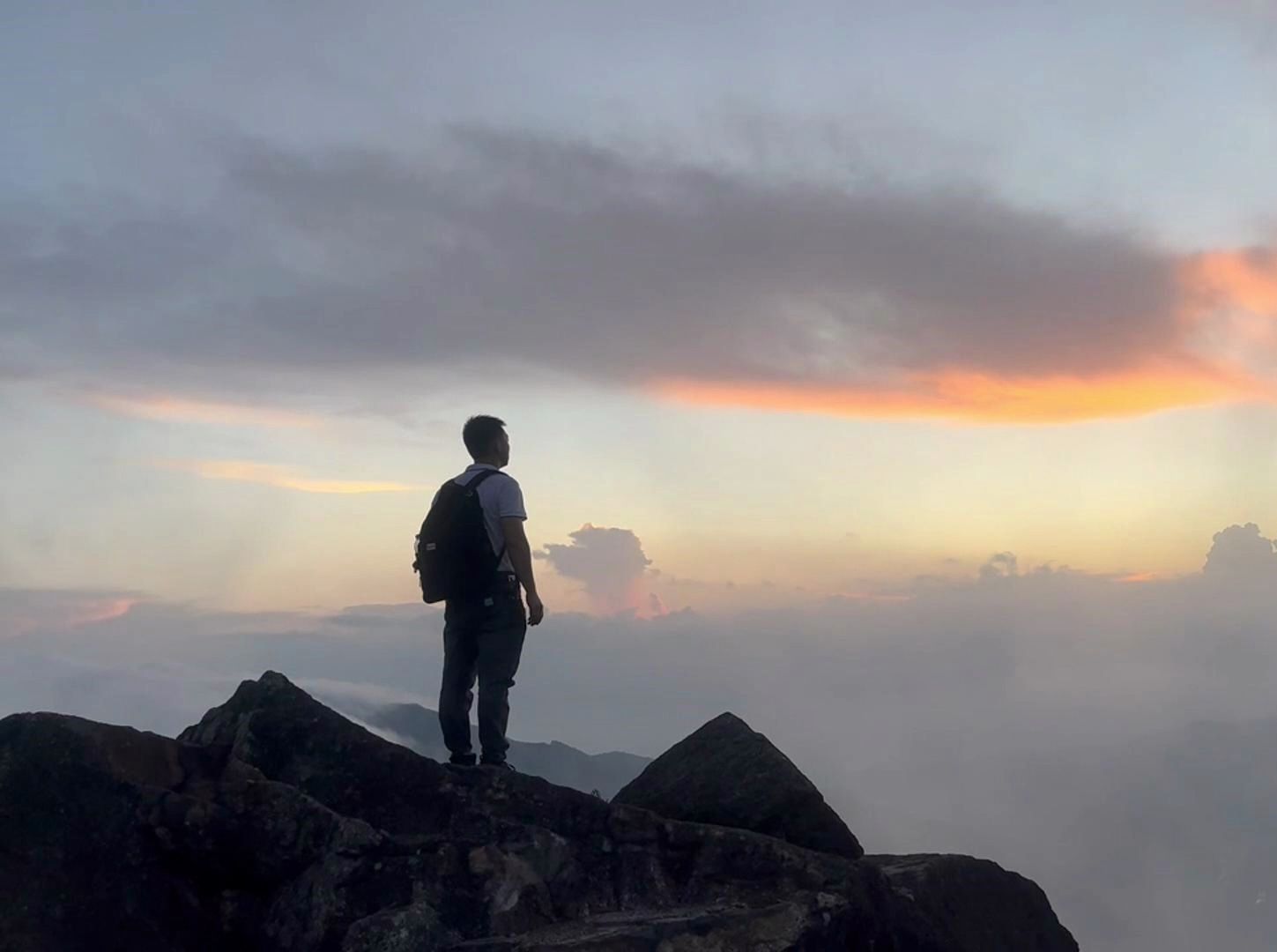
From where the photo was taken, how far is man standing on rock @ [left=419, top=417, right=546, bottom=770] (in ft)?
39.1

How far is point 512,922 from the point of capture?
9.05 meters

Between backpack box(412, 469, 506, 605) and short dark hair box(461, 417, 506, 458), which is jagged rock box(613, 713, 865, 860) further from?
short dark hair box(461, 417, 506, 458)

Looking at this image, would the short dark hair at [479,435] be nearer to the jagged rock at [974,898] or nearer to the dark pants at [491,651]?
the dark pants at [491,651]

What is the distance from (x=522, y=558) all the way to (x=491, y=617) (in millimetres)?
733

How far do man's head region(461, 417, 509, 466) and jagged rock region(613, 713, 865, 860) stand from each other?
3.90 meters

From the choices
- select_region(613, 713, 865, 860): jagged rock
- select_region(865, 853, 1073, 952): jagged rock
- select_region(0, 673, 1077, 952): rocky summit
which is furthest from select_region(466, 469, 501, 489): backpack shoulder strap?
select_region(865, 853, 1073, 952): jagged rock

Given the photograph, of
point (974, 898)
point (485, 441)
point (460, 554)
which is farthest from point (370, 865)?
point (974, 898)

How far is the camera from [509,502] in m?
12.0

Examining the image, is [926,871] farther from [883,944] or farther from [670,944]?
[670,944]

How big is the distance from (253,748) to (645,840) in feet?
12.8

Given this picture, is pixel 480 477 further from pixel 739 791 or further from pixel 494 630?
pixel 739 791

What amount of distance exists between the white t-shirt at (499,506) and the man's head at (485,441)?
0.49 m

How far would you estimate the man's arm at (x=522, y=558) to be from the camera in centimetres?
1183

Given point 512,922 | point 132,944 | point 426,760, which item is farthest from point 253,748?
point 512,922
